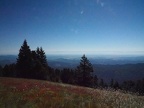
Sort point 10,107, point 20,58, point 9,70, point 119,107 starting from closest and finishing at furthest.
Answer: point 10,107 → point 119,107 → point 20,58 → point 9,70

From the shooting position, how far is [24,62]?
210ft

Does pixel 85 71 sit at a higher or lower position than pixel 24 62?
lower

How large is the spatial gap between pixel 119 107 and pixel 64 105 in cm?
259

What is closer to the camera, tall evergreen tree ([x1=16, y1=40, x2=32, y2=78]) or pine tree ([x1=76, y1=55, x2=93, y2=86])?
tall evergreen tree ([x1=16, y1=40, x2=32, y2=78])

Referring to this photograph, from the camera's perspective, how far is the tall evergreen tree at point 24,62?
6425 centimetres

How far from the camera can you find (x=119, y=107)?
384 inches

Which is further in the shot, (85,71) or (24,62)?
(85,71)

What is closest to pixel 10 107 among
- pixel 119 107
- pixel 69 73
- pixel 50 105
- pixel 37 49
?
pixel 50 105

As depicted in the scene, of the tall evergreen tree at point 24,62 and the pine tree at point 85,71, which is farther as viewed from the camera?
the pine tree at point 85,71

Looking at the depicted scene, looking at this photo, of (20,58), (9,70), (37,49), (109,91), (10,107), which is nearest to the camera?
(10,107)

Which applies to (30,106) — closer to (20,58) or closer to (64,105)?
(64,105)

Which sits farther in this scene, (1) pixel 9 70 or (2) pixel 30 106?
(1) pixel 9 70

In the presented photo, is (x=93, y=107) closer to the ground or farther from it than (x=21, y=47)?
closer to the ground

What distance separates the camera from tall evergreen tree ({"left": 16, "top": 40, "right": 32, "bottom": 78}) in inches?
2530
